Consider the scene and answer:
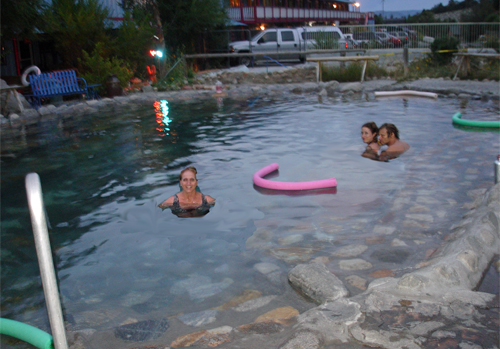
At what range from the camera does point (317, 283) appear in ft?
11.5

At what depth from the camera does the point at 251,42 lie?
985 inches

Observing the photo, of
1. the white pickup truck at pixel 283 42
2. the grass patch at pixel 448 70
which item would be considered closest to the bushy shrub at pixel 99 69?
the white pickup truck at pixel 283 42

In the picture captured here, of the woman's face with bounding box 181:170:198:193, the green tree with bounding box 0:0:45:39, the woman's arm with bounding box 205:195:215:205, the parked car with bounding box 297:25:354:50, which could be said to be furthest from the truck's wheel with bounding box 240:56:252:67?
the woman's face with bounding box 181:170:198:193

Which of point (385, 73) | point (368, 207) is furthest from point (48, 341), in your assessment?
point (385, 73)

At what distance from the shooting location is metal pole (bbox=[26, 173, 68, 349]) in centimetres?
197

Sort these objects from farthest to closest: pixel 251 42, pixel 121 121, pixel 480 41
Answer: pixel 251 42 → pixel 480 41 → pixel 121 121

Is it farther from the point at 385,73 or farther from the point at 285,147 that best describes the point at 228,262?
the point at 385,73

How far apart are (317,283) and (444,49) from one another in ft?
57.3

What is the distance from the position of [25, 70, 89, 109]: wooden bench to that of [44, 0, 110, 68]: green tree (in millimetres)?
2135

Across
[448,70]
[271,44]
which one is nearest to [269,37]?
[271,44]

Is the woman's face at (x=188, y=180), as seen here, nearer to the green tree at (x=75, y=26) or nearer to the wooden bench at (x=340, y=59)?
the green tree at (x=75, y=26)

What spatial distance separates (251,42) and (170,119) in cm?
1383

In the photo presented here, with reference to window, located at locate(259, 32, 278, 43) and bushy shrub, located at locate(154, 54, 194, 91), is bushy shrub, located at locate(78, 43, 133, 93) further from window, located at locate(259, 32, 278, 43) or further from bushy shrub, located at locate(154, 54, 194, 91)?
window, located at locate(259, 32, 278, 43)

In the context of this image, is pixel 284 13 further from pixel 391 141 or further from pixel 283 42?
pixel 391 141
